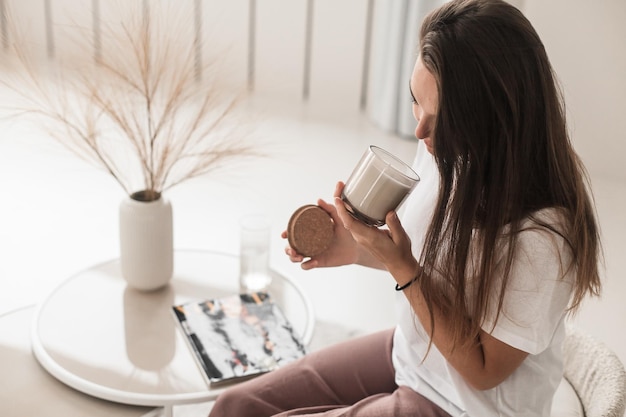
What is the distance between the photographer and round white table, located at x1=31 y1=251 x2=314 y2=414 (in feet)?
4.96

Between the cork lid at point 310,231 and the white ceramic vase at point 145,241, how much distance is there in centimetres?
38

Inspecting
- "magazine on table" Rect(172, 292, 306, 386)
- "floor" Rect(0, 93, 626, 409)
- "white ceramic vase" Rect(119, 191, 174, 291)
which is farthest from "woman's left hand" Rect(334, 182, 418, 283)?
"floor" Rect(0, 93, 626, 409)

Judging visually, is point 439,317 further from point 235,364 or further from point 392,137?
point 392,137

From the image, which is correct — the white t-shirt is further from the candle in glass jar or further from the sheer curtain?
the sheer curtain

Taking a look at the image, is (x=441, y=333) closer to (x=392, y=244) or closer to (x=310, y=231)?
(x=392, y=244)

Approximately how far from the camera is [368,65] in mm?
4266

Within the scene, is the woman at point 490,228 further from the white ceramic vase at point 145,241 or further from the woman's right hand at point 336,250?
the white ceramic vase at point 145,241

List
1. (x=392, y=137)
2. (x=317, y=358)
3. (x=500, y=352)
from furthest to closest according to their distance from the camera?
1. (x=392, y=137)
2. (x=317, y=358)
3. (x=500, y=352)

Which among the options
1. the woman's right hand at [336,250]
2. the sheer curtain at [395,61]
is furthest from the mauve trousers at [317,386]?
the sheer curtain at [395,61]

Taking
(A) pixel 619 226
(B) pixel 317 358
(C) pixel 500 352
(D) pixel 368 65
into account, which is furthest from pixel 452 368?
(D) pixel 368 65

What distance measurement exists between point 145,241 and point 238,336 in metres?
0.30

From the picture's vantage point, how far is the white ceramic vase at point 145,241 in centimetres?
171

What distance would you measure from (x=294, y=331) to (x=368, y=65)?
2784 mm

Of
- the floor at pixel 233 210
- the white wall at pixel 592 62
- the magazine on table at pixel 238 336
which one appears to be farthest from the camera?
the white wall at pixel 592 62
